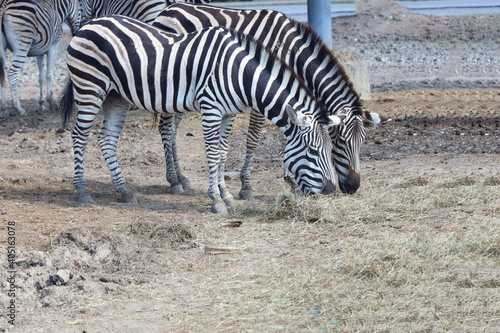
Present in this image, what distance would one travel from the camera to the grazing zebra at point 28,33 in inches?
444

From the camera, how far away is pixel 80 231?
5590 millimetres

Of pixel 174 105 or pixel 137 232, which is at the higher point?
pixel 174 105

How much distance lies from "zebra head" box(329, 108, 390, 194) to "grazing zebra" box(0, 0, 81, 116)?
267 inches

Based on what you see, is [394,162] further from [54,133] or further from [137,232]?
[54,133]

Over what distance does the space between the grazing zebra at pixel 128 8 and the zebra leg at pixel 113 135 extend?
278cm

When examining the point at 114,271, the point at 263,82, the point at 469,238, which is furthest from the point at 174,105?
the point at 469,238

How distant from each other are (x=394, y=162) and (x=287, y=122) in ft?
8.50

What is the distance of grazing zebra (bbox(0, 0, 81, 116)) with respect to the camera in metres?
11.3

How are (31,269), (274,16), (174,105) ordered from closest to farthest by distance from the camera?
(31,269) → (174,105) → (274,16)

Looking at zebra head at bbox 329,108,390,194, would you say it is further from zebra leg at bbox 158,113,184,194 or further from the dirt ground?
zebra leg at bbox 158,113,184,194

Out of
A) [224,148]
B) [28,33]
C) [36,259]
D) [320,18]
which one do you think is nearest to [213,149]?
[224,148]

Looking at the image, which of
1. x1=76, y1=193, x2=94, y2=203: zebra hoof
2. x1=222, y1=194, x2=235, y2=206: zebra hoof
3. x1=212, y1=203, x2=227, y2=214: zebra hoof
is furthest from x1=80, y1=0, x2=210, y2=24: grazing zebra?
x1=212, y1=203, x2=227, y2=214: zebra hoof

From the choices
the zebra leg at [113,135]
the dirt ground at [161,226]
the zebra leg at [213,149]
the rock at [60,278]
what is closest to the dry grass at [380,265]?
the dirt ground at [161,226]

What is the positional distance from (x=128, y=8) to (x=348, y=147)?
6021 millimetres
